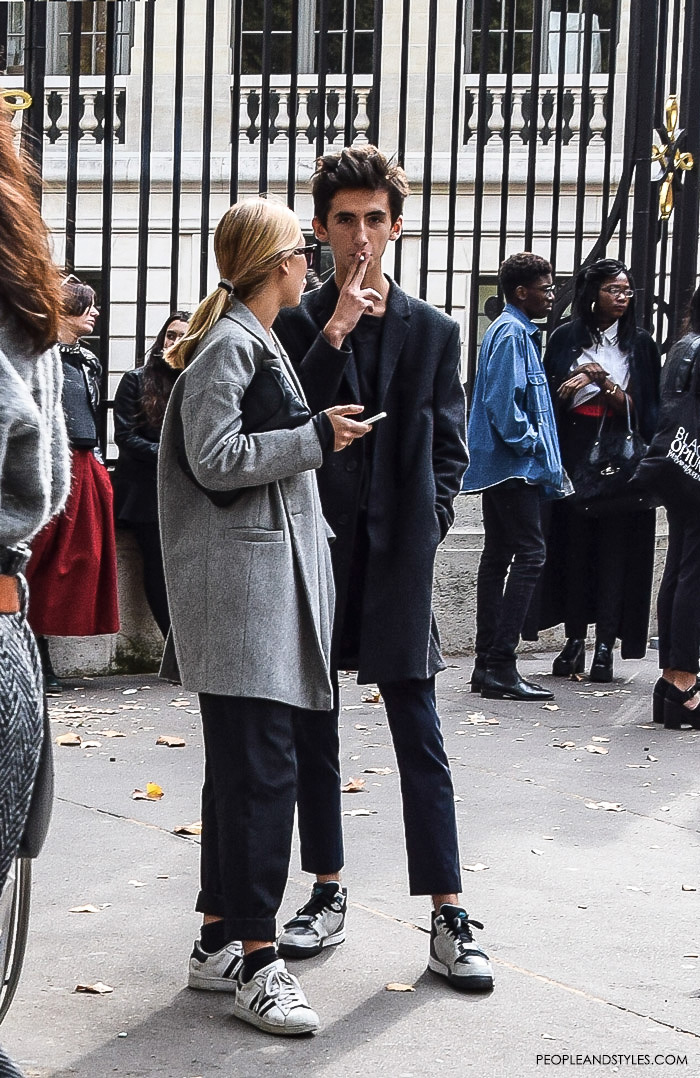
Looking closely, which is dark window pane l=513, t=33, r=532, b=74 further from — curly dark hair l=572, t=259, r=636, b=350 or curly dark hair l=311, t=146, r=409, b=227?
curly dark hair l=311, t=146, r=409, b=227

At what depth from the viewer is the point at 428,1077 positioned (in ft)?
10.8

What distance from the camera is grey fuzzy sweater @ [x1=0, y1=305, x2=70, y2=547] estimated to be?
2219 millimetres

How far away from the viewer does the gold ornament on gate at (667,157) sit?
31.1 ft

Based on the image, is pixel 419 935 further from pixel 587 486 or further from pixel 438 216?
pixel 438 216

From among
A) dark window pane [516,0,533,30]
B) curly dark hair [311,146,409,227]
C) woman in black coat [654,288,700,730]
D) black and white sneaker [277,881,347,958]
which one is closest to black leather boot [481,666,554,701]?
woman in black coat [654,288,700,730]

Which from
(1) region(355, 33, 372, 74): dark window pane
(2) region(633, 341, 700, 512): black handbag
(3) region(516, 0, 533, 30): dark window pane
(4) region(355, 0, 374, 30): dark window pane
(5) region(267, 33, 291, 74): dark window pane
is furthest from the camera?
(5) region(267, 33, 291, 74): dark window pane

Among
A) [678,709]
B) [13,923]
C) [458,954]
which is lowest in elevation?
[678,709]

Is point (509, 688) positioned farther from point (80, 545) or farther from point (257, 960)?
point (257, 960)

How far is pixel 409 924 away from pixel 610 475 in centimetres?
420

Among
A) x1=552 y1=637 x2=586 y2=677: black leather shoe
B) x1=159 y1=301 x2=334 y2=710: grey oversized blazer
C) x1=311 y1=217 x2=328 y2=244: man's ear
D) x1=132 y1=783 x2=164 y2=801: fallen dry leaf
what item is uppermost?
x1=311 y1=217 x2=328 y2=244: man's ear

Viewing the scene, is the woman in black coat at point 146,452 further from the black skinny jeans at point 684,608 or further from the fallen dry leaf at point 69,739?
the black skinny jeans at point 684,608

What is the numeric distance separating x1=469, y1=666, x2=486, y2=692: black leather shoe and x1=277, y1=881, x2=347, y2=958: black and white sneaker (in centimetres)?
370

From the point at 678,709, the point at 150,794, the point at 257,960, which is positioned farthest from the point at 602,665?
the point at 257,960

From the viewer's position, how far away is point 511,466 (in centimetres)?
768
